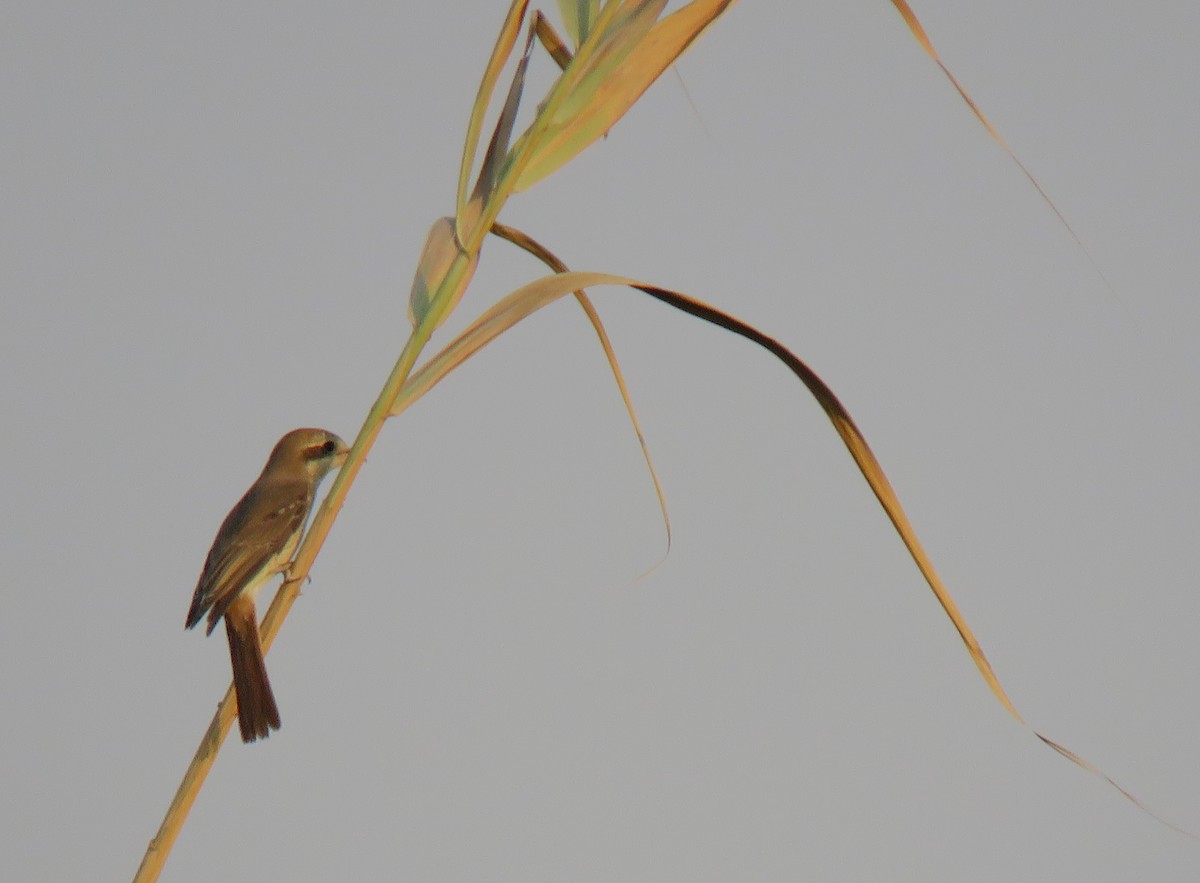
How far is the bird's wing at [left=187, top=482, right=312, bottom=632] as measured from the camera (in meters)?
3.04

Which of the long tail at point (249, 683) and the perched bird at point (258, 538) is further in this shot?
the perched bird at point (258, 538)

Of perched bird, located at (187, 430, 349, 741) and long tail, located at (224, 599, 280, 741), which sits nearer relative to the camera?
long tail, located at (224, 599, 280, 741)

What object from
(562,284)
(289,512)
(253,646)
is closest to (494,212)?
(562,284)

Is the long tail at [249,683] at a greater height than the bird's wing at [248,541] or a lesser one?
lesser

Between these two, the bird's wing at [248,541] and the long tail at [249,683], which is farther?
the bird's wing at [248,541]

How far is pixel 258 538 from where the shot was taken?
327cm

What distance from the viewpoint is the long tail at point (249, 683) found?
225cm

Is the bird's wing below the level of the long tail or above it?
above

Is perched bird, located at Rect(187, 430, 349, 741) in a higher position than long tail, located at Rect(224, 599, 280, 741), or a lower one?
higher

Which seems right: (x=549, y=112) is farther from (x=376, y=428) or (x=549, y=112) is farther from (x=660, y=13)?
(x=376, y=428)

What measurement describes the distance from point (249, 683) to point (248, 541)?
0.97m

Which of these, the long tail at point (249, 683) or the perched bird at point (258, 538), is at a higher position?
the perched bird at point (258, 538)

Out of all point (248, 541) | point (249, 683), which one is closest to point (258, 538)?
point (248, 541)

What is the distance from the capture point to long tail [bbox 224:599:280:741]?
7.38ft
